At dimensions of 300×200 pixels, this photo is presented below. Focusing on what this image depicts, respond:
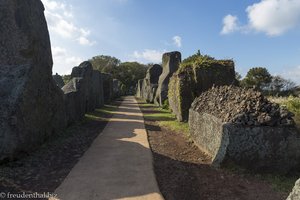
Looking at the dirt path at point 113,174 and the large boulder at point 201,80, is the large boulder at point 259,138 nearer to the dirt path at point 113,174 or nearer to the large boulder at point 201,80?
the dirt path at point 113,174

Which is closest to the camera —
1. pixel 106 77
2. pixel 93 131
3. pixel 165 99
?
pixel 93 131

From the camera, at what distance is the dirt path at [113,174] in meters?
5.71

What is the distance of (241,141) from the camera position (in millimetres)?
6820

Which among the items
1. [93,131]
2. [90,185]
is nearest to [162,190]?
[90,185]

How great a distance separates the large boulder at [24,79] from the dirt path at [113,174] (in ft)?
4.75

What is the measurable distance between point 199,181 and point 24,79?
4.89 meters

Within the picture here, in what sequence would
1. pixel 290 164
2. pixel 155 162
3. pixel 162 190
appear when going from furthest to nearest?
1. pixel 155 162
2. pixel 290 164
3. pixel 162 190

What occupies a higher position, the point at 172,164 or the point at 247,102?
the point at 247,102

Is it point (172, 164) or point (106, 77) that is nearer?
point (172, 164)

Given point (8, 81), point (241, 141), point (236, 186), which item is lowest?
point (236, 186)

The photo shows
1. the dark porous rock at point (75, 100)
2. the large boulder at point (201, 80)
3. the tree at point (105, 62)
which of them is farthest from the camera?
the tree at point (105, 62)

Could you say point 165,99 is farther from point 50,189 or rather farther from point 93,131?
point 50,189

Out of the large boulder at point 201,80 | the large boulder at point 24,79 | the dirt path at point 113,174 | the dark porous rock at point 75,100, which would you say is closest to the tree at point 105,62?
the dark porous rock at point 75,100

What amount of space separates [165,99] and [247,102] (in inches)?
631
